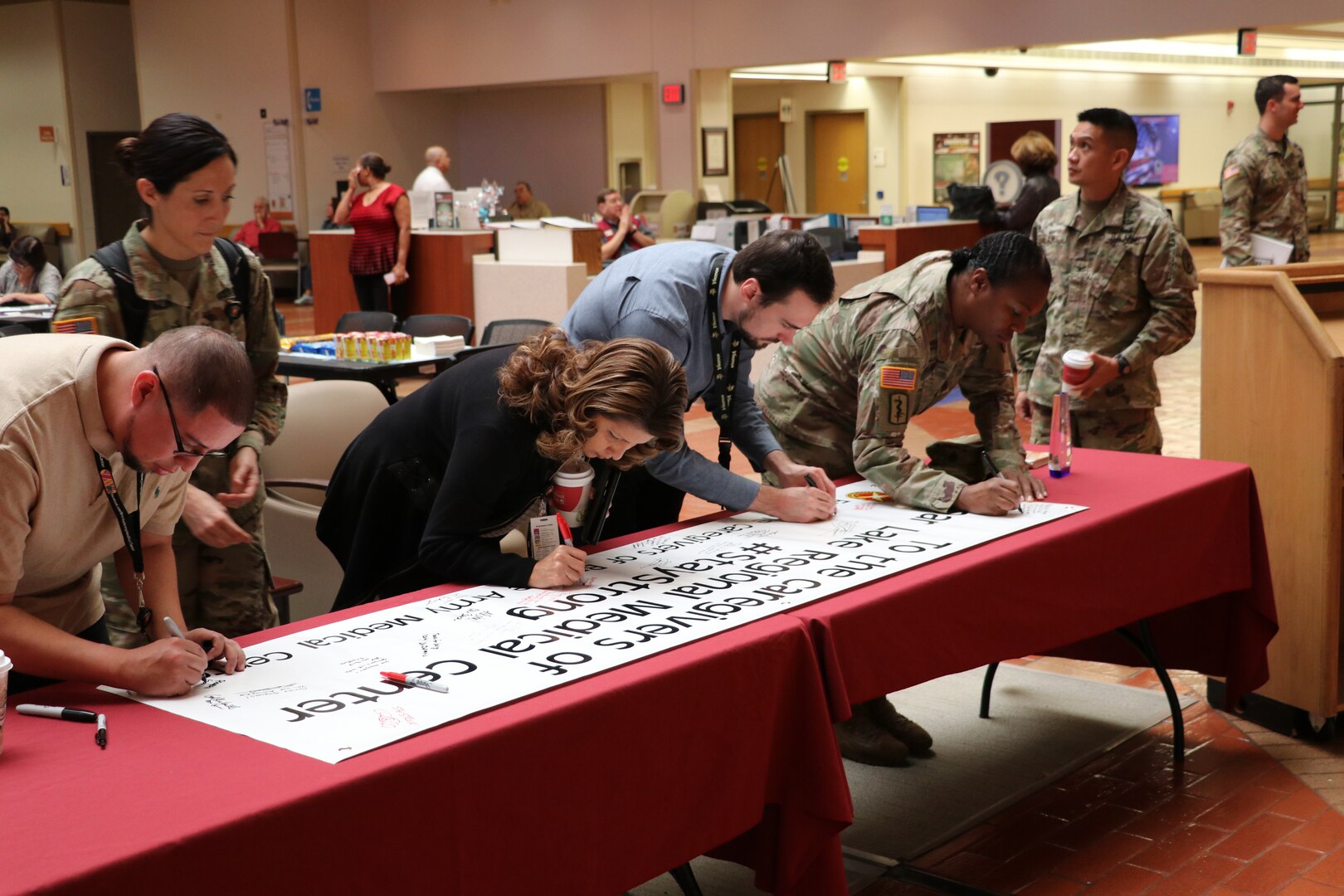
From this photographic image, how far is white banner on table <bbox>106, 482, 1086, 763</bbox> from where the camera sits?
1675 millimetres

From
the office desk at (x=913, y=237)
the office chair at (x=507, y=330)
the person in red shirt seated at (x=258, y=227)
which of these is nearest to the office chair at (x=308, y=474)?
the office chair at (x=507, y=330)

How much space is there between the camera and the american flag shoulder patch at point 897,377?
2775 millimetres

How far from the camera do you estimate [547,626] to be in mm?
2025

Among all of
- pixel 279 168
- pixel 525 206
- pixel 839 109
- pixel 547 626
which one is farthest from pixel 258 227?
pixel 547 626

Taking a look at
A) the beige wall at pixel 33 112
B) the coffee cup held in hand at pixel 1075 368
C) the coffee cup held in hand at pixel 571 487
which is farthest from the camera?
the beige wall at pixel 33 112

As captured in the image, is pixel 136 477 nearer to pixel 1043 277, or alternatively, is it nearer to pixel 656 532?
pixel 656 532

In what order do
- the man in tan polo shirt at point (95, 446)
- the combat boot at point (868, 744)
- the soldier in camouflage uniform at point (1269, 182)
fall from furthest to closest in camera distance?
the soldier in camouflage uniform at point (1269, 182) → the combat boot at point (868, 744) → the man in tan polo shirt at point (95, 446)

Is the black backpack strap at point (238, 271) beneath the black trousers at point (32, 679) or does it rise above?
above

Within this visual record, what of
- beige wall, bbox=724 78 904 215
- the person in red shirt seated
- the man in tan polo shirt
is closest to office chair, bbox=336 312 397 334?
the man in tan polo shirt

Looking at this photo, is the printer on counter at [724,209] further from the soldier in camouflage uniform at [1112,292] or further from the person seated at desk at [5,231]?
the soldier in camouflage uniform at [1112,292]

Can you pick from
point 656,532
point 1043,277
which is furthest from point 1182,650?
point 656,532

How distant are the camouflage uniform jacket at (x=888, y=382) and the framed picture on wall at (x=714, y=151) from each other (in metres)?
10.6

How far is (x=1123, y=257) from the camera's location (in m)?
3.78

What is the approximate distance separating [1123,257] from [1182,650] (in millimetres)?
1175
